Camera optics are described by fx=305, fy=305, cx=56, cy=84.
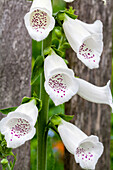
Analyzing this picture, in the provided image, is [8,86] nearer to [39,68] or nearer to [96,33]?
[39,68]

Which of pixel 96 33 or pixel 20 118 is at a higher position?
pixel 96 33

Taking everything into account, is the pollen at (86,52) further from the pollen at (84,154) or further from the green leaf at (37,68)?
the pollen at (84,154)

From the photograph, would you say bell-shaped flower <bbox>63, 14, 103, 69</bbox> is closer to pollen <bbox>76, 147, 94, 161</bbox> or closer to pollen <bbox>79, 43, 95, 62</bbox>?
pollen <bbox>79, 43, 95, 62</bbox>

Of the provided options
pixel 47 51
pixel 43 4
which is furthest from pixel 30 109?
pixel 43 4

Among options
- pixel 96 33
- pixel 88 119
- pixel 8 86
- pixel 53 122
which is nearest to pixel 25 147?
pixel 8 86

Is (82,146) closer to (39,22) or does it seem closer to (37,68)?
(37,68)

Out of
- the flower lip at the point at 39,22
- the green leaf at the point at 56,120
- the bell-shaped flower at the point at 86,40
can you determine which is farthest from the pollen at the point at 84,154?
the flower lip at the point at 39,22
